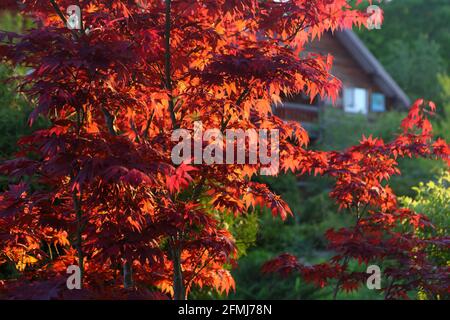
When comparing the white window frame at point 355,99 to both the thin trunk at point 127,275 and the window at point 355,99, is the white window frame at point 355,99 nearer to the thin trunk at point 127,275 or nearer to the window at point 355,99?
the window at point 355,99

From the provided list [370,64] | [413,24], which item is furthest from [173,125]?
[413,24]

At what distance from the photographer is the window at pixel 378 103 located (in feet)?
99.0

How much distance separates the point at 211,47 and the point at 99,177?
1.97 m

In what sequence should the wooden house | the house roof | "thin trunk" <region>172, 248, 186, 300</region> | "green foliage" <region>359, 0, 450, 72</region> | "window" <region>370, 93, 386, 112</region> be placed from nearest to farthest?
"thin trunk" <region>172, 248, 186, 300</region> < the wooden house < the house roof < "window" <region>370, 93, 386, 112</region> < "green foliage" <region>359, 0, 450, 72</region>

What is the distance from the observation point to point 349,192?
754 cm

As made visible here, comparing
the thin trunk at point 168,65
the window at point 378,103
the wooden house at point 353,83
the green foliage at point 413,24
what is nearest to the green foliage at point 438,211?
the thin trunk at point 168,65

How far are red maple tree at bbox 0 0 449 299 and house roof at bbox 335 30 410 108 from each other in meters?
19.8

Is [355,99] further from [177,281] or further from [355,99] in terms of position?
[177,281]

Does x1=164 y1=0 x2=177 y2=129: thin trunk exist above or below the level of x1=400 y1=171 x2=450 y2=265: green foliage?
above

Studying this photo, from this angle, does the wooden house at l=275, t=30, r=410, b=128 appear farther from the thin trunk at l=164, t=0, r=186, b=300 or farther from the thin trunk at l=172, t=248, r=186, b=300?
the thin trunk at l=172, t=248, r=186, b=300

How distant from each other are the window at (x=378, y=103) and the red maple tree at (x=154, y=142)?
75.9 feet

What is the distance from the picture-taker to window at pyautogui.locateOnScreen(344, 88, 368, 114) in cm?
2862

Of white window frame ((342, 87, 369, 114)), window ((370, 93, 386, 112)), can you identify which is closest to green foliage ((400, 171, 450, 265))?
white window frame ((342, 87, 369, 114))

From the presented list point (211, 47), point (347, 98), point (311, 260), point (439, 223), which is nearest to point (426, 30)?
point (347, 98)
